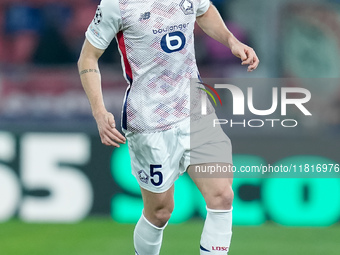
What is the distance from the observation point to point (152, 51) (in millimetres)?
3617

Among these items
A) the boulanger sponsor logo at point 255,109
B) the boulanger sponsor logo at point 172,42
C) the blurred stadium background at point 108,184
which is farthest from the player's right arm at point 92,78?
the boulanger sponsor logo at point 255,109

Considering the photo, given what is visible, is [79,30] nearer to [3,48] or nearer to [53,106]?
[3,48]

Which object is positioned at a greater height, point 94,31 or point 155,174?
point 94,31

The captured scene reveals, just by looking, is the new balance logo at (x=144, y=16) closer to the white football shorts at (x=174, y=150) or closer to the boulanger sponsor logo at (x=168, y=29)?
the boulanger sponsor logo at (x=168, y=29)

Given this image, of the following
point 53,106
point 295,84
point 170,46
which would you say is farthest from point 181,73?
point 295,84

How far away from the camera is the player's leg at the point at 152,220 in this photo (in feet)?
12.4

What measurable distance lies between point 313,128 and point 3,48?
4.10 meters

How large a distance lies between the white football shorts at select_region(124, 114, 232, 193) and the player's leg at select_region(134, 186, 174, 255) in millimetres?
55

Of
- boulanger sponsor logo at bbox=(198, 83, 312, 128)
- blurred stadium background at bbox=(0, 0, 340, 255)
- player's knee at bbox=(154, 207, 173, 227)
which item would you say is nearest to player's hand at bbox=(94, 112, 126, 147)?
player's knee at bbox=(154, 207, 173, 227)

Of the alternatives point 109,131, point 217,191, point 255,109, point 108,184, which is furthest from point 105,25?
point 255,109

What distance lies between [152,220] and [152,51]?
2.89 ft

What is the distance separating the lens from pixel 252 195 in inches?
225

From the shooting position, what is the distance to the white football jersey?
3570mm

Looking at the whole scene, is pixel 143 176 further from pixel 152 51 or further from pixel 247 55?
pixel 247 55
